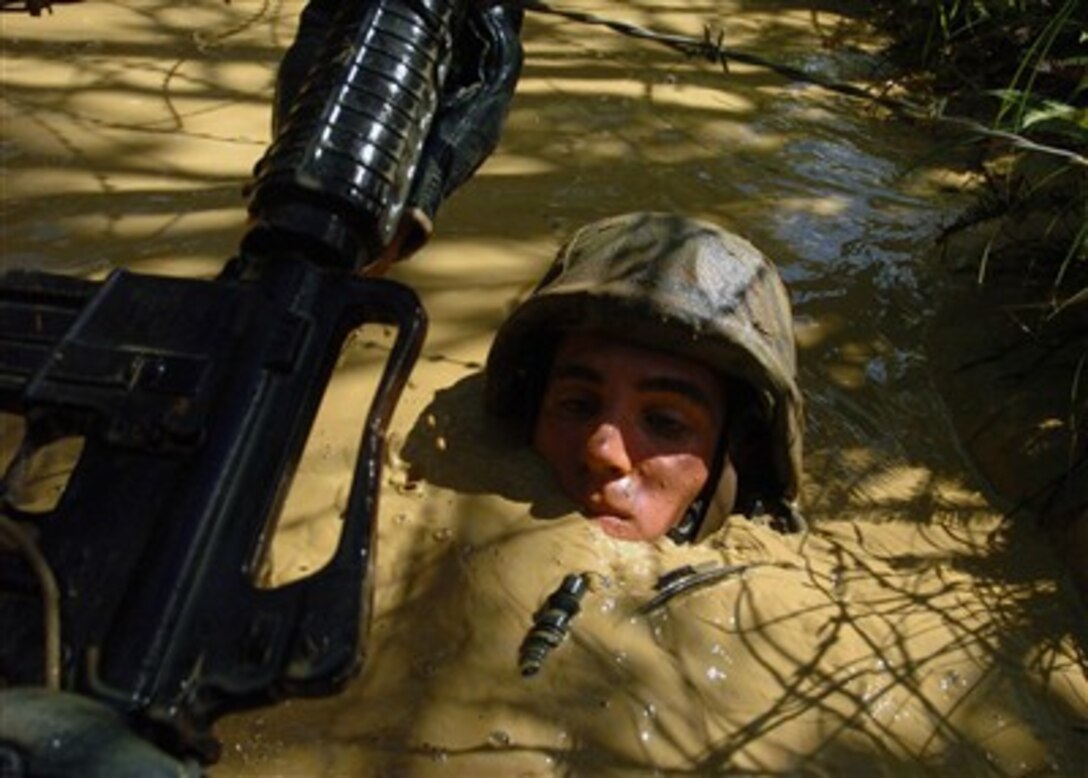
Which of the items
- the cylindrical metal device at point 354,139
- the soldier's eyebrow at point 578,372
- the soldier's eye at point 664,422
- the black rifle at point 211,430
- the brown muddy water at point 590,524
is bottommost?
the brown muddy water at point 590,524

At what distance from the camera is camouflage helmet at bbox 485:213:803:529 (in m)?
2.71

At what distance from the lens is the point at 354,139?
73.5 inches

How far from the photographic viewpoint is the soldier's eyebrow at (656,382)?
278cm

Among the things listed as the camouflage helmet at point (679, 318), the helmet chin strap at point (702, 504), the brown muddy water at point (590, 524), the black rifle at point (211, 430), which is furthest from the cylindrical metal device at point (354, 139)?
the helmet chin strap at point (702, 504)

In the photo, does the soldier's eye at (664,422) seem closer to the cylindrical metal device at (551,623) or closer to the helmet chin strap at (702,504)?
the helmet chin strap at (702,504)

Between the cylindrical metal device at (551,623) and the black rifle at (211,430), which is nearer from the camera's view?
the black rifle at (211,430)

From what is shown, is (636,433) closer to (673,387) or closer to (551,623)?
(673,387)

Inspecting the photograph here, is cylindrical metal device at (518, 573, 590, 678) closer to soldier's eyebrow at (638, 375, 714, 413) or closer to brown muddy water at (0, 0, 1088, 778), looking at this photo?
brown muddy water at (0, 0, 1088, 778)

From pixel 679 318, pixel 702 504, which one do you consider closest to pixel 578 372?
pixel 679 318

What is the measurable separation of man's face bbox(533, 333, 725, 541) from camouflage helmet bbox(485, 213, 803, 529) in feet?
0.19

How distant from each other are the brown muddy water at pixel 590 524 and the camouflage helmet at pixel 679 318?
0.18 meters

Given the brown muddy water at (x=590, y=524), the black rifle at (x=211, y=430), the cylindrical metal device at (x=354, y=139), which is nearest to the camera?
the black rifle at (x=211, y=430)

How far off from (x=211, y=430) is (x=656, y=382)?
4.79ft

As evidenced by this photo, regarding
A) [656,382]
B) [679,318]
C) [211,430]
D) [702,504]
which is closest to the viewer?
[211,430]
